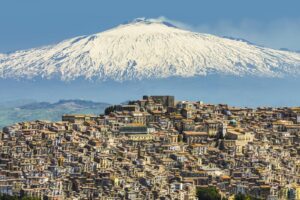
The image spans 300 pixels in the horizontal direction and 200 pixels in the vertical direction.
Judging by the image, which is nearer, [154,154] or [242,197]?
[242,197]

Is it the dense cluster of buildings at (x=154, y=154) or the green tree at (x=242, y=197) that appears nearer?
the green tree at (x=242, y=197)

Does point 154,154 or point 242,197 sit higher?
point 154,154

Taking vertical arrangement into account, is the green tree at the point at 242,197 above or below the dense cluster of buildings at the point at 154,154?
below

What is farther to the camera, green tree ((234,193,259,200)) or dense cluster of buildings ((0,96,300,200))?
dense cluster of buildings ((0,96,300,200))

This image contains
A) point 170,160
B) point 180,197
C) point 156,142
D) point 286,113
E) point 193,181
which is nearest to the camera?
point 180,197

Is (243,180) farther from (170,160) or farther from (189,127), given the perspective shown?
(189,127)

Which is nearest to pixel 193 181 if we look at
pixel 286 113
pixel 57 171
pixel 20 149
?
pixel 57 171

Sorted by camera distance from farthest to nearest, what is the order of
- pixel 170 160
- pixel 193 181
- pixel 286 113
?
pixel 286 113 → pixel 170 160 → pixel 193 181

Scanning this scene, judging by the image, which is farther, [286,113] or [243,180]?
[286,113]
